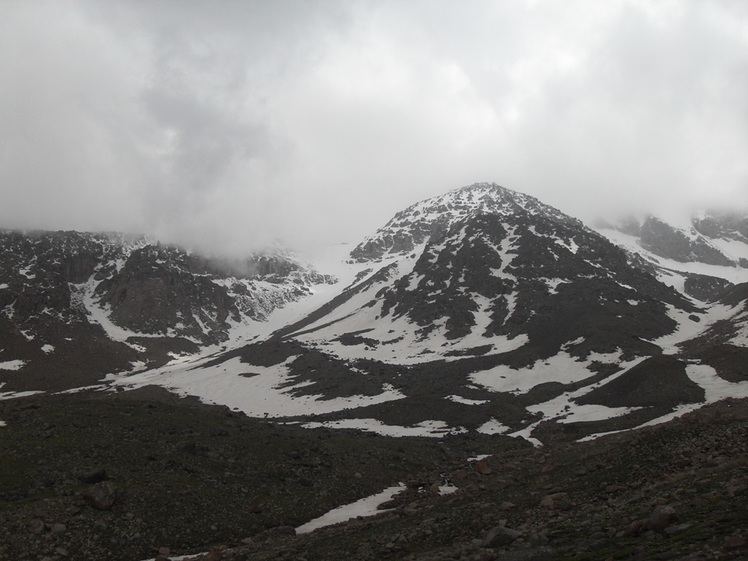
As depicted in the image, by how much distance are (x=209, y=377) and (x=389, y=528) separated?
485 feet

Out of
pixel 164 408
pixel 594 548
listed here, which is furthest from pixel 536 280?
pixel 594 548

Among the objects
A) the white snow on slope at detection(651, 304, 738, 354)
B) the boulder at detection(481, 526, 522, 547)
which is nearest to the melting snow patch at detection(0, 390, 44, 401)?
the boulder at detection(481, 526, 522, 547)

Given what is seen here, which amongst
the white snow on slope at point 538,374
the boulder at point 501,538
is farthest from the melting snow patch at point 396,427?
the boulder at point 501,538

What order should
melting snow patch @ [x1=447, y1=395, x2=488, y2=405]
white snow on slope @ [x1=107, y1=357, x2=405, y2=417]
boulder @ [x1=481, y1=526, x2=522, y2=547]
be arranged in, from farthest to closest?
white snow on slope @ [x1=107, y1=357, x2=405, y2=417]
melting snow patch @ [x1=447, y1=395, x2=488, y2=405]
boulder @ [x1=481, y1=526, x2=522, y2=547]

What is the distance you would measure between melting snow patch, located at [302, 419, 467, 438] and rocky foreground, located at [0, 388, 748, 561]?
24.0 m

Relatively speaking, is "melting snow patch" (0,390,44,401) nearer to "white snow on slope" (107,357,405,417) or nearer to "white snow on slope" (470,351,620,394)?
"white snow on slope" (107,357,405,417)

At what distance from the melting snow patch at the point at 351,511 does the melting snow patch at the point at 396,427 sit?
34870 mm

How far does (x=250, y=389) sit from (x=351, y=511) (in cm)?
11163

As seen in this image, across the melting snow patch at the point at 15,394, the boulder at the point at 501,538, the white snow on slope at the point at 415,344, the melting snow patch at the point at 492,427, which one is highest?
the melting snow patch at the point at 15,394

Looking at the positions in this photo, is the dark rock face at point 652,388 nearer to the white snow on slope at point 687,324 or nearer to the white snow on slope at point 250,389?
the white snow on slope at point 250,389

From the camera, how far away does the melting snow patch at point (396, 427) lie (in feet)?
261

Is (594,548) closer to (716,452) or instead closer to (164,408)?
(716,452)

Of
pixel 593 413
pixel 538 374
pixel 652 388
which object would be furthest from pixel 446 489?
pixel 538 374

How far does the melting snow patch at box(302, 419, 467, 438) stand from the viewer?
79.6 m
